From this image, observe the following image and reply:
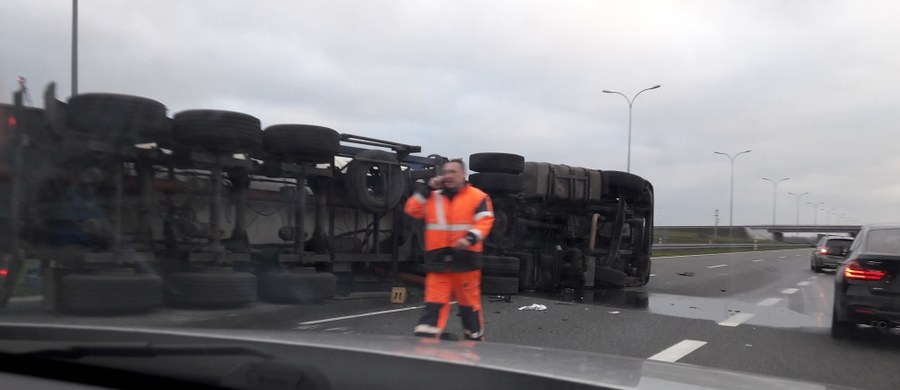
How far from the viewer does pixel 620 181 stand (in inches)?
528

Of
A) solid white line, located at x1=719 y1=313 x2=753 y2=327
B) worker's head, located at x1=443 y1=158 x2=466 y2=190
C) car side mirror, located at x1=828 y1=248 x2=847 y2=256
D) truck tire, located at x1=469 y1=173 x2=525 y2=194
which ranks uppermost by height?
truck tire, located at x1=469 y1=173 x2=525 y2=194

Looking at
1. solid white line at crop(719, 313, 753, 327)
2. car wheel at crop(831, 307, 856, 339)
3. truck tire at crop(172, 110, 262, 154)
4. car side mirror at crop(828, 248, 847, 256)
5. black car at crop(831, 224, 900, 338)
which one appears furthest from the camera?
solid white line at crop(719, 313, 753, 327)

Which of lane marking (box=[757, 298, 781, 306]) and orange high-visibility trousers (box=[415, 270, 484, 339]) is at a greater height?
orange high-visibility trousers (box=[415, 270, 484, 339])

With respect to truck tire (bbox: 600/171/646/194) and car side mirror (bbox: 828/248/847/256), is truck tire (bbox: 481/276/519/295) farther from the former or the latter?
car side mirror (bbox: 828/248/847/256)

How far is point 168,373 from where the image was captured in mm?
2463

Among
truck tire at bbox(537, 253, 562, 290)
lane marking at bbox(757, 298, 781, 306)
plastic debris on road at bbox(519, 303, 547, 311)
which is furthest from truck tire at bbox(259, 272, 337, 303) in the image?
lane marking at bbox(757, 298, 781, 306)

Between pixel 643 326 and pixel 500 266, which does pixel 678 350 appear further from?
pixel 500 266

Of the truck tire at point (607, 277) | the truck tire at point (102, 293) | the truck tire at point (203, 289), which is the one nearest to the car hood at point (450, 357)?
the truck tire at point (102, 293)

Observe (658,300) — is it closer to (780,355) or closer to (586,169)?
(586,169)

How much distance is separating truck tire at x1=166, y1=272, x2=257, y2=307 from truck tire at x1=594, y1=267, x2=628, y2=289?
288 inches

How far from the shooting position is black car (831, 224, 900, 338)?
23.0 feet

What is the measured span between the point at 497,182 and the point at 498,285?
1584 mm

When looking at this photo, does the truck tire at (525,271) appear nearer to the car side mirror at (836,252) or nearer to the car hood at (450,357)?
the car side mirror at (836,252)

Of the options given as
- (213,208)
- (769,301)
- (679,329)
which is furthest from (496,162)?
(769,301)
